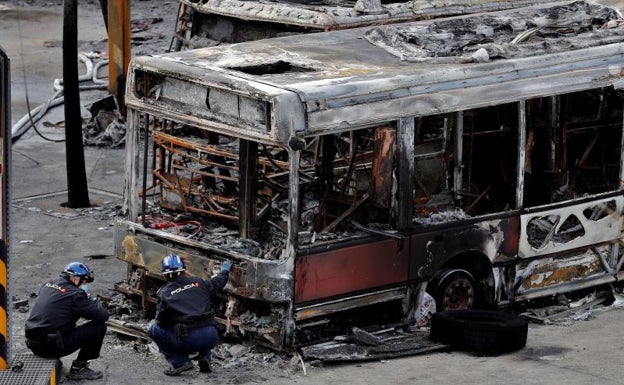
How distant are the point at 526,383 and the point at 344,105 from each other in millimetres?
2608

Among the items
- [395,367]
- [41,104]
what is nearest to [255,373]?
[395,367]

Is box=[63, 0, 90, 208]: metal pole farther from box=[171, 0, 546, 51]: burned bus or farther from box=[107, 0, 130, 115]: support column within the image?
box=[107, 0, 130, 115]: support column

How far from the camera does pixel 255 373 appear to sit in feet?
38.0

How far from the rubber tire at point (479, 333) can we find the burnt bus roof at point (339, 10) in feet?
16.3

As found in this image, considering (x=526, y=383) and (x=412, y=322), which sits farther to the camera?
(x=412, y=322)

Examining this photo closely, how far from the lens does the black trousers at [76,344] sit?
36.2 ft

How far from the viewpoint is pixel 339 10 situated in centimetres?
1648

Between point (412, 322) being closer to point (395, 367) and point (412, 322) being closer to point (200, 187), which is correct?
point (395, 367)

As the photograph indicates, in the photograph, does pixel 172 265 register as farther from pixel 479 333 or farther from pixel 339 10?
pixel 339 10

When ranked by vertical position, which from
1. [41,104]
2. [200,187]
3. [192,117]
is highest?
[192,117]

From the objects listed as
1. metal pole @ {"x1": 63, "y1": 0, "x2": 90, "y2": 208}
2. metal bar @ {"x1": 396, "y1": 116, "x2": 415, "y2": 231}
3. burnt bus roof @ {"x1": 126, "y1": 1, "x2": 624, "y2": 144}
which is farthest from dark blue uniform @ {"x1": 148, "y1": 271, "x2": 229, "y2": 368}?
metal pole @ {"x1": 63, "y1": 0, "x2": 90, "y2": 208}

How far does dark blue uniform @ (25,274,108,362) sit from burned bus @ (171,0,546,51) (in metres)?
5.98

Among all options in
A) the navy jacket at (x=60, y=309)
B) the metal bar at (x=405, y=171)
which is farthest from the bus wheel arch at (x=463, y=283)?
the navy jacket at (x=60, y=309)

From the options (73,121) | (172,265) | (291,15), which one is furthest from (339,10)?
(172,265)
